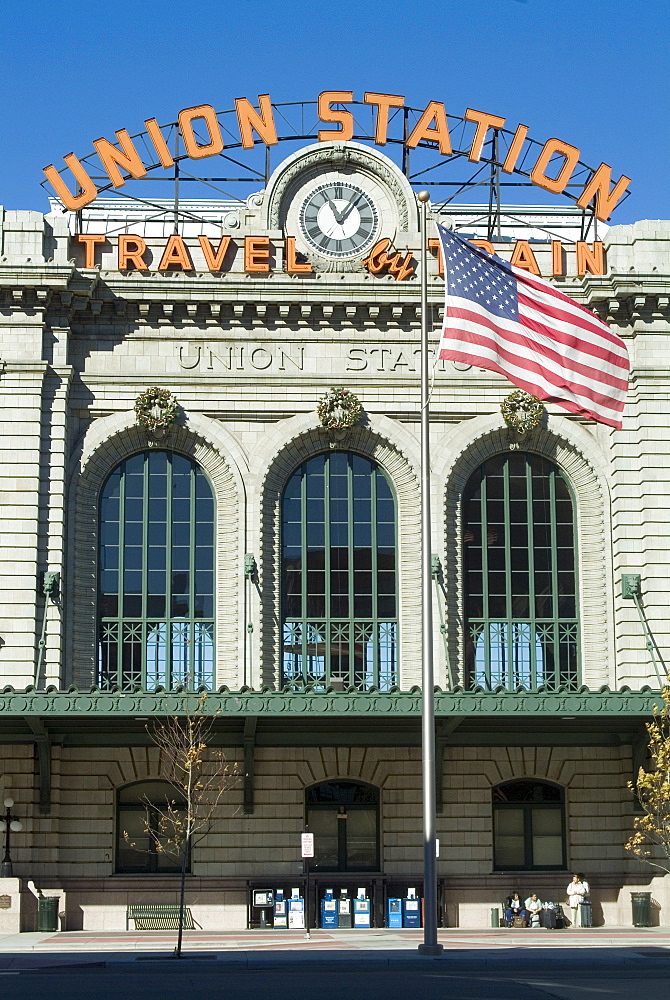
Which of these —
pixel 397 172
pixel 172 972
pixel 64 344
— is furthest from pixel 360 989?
pixel 397 172

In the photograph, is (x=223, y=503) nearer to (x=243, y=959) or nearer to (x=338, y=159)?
(x=338, y=159)

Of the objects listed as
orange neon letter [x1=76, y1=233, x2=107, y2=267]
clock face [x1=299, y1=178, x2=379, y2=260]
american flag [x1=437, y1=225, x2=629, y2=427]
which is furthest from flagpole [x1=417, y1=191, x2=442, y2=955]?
orange neon letter [x1=76, y1=233, x2=107, y2=267]

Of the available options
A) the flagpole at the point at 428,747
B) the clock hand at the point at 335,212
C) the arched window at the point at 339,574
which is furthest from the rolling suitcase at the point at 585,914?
the clock hand at the point at 335,212

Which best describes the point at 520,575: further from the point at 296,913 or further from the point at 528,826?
the point at 296,913

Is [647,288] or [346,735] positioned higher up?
[647,288]

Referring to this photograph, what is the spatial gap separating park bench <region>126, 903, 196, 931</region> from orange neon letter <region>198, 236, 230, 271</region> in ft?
67.2

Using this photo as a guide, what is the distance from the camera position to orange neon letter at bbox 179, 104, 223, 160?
52344 millimetres

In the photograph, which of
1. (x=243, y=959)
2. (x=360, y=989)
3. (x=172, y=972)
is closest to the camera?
(x=360, y=989)

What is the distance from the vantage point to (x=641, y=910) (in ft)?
151

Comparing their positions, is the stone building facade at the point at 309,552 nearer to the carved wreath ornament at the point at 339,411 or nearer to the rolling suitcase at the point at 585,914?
the carved wreath ornament at the point at 339,411

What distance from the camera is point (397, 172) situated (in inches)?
2029

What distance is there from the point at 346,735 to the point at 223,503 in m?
8.56

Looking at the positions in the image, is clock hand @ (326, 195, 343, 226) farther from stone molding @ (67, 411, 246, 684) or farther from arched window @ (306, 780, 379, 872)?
arched window @ (306, 780, 379, 872)

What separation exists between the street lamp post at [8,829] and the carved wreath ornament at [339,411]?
1551cm
